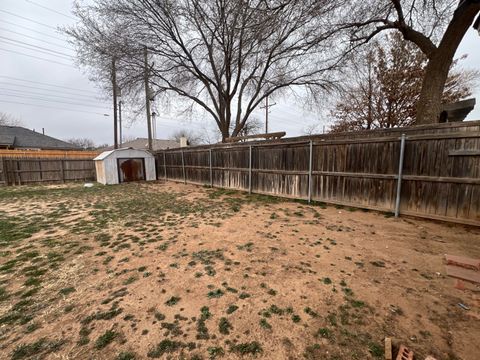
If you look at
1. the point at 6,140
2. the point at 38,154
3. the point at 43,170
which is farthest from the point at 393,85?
the point at 6,140

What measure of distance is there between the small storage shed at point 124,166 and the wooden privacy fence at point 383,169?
805 cm

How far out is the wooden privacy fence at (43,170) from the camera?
1146 centimetres

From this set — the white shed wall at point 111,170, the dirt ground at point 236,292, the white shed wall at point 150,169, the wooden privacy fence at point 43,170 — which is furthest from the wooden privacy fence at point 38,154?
the dirt ground at point 236,292

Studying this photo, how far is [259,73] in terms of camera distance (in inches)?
526

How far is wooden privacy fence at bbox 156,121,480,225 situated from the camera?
392cm

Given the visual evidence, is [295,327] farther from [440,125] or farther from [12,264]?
[440,125]

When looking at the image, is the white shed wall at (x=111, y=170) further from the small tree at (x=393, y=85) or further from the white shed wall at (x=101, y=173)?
the small tree at (x=393, y=85)

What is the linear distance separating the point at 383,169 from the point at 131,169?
41.9 ft

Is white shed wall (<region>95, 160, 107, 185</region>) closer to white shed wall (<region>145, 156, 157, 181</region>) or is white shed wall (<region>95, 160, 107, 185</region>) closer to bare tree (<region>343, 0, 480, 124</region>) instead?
white shed wall (<region>145, 156, 157, 181</region>)

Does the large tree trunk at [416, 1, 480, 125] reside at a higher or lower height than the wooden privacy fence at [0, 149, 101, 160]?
higher

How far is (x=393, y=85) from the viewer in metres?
11.9

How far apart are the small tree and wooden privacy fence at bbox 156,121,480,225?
22.3 ft

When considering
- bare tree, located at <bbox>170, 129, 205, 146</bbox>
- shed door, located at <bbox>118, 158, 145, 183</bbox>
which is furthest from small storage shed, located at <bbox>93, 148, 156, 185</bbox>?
bare tree, located at <bbox>170, 129, 205, 146</bbox>

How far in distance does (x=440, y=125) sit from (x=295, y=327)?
4.87 metres
